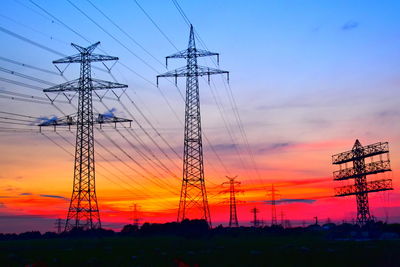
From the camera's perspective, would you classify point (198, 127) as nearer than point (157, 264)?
No

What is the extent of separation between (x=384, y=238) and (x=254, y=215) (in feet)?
192

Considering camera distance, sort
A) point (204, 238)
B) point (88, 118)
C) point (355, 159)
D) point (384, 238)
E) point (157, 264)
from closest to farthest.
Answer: point (157, 264) → point (88, 118) → point (204, 238) → point (384, 238) → point (355, 159)

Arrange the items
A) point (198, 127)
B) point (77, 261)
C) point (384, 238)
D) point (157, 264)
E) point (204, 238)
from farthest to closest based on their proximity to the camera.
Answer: point (384, 238)
point (204, 238)
point (198, 127)
point (77, 261)
point (157, 264)

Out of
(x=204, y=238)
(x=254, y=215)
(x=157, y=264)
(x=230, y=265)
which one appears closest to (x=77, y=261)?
(x=157, y=264)

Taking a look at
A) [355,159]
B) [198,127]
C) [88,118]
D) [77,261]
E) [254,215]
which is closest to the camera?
[77,261]

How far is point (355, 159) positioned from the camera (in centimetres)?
8306

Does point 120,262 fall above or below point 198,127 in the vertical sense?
below

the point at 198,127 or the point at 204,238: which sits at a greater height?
the point at 198,127

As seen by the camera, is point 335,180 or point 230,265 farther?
point 335,180

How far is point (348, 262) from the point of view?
36.1 metres

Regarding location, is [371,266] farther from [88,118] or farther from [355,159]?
[355,159]

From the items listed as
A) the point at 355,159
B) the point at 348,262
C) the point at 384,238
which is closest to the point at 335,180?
the point at 355,159

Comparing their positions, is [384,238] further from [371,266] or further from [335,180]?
[371,266]

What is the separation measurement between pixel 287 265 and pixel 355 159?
5402 centimetres
